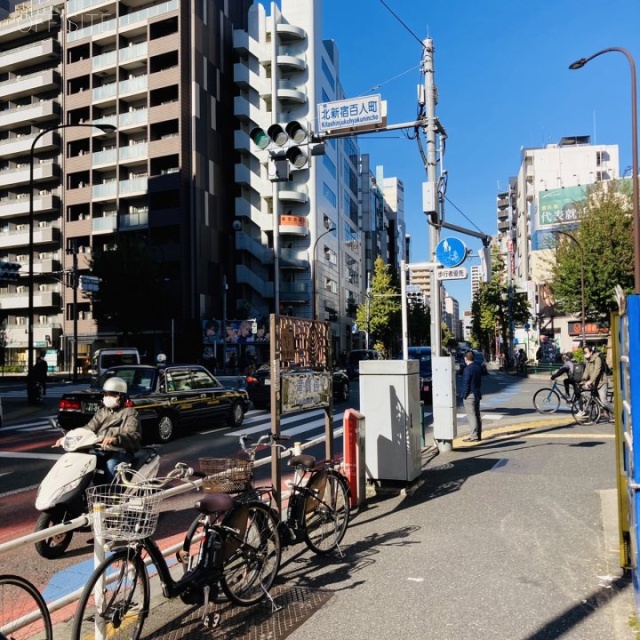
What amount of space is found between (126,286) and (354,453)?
3616 cm

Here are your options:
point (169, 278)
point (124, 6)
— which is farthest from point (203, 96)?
point (169, 278)

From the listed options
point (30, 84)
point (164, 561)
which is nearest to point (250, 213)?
point (30, 84)

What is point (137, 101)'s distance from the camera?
51.9 meters

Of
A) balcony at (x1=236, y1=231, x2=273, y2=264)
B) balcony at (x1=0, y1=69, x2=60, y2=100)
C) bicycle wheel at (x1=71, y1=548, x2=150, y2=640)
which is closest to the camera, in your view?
bicycle wheel at (x1=71, y1=548, x2=150, y2=640)

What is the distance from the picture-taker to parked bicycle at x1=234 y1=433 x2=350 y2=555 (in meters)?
4.84

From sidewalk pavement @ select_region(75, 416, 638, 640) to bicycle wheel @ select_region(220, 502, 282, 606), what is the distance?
0.14m

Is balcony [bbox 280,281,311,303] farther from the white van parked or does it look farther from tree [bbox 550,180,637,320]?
the white van parked

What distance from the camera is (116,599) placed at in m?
3.34

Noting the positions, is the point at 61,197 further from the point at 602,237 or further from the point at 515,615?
the point at 515,615

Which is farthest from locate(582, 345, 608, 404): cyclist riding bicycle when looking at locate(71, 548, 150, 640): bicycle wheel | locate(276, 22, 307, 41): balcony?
locate(276, 22, 307, 41): balcony

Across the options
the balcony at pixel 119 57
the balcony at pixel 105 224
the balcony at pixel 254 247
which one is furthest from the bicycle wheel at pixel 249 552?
the balcony at pixel 119 57

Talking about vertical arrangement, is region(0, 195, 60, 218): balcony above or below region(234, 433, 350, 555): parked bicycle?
above

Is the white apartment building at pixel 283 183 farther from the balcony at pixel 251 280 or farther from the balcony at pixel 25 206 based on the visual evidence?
the balcony at pixel 25 206

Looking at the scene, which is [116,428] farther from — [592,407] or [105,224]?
[105,224]
